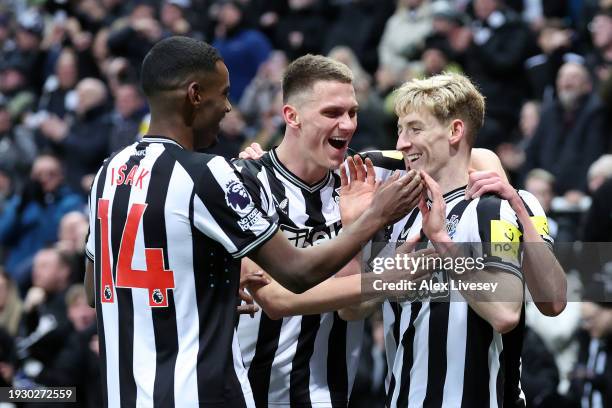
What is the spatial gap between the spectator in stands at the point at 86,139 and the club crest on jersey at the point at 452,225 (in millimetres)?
9730

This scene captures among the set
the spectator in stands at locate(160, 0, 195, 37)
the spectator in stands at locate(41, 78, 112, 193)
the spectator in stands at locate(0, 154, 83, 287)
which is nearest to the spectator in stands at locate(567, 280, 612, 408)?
the spectator in stands at locate(0, 154, 83, 287)

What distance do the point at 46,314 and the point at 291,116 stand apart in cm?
535

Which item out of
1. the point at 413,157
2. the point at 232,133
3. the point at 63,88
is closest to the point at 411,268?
the point at 413,157

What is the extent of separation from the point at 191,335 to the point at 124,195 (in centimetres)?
64

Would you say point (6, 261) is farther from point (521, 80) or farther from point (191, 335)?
point (191, 335)

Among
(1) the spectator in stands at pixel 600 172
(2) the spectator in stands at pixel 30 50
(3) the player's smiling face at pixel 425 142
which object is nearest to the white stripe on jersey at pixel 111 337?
(3) the player's smiling face at pixel 425 142

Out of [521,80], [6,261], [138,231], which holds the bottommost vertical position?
[138,231]

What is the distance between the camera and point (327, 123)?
20.5 feet

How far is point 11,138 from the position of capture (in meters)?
16.6

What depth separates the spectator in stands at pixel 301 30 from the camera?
15.8 metres

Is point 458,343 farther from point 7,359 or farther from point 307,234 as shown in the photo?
point 7,359

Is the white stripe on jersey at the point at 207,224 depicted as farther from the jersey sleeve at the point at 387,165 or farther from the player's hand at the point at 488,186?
the jersey sleeve at the point at 387,165

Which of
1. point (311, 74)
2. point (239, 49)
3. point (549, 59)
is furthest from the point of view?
point (239, 49)

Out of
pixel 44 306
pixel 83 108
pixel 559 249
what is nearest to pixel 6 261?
pixel 83 108
